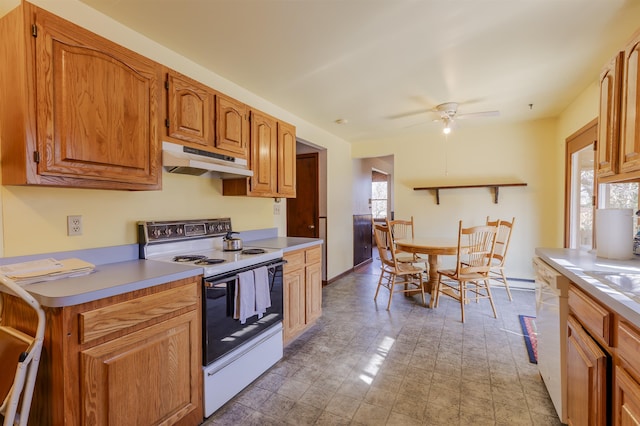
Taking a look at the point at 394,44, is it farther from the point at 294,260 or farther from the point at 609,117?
the point at 294,260

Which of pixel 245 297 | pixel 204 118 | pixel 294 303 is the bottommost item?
pixel 294 303

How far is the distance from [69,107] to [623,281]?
2.63 meters

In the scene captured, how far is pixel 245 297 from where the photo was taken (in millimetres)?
1928

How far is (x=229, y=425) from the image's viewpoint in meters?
1.67

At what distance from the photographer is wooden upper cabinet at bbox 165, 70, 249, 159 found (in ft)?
6.38

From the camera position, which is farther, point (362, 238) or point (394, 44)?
point (362, 238)

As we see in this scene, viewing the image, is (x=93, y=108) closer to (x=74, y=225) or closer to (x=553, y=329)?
(x=74, y=225)

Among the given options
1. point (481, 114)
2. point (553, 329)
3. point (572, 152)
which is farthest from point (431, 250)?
point (572, 152)

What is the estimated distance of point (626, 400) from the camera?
38.3 inches

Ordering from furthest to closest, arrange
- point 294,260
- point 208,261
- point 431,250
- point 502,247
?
point 502,247 < point 431,250 < point 294,260 < point 208,261

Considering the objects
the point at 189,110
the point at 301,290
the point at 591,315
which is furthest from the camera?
the point at 301,290

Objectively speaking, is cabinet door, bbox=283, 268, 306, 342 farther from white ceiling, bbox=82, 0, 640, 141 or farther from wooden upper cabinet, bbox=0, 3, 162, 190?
white ceiling, bbox=82, 0, 640, 141

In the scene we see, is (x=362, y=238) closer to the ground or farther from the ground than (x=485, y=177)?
closer to the ground

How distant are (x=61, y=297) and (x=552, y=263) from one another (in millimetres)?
2389
